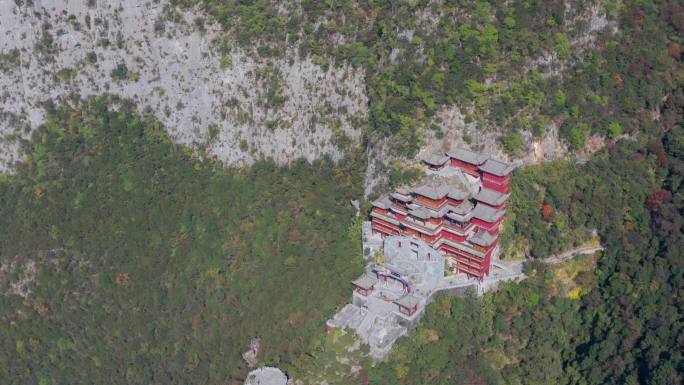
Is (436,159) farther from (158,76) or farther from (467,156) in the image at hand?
(158,76)

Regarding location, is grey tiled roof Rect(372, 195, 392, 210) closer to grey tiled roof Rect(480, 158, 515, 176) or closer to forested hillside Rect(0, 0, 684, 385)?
forested hillside Rect(0, 0, 684, 385)

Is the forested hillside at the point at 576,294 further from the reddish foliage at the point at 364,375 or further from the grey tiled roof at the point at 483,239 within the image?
the grey tiled roof at the point at 483,239

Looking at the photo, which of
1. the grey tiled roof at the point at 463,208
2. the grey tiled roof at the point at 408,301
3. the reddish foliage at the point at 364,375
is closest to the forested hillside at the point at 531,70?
the grey tiled roof at the point at 463,208

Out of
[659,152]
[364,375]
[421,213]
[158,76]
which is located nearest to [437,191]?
[421,213]

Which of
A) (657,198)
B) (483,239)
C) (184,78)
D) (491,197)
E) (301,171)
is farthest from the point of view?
(184,78)

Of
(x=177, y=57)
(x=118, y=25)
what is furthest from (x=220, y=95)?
(x=118, y=25)

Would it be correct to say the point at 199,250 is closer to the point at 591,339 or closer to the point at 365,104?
the point at 365,104
